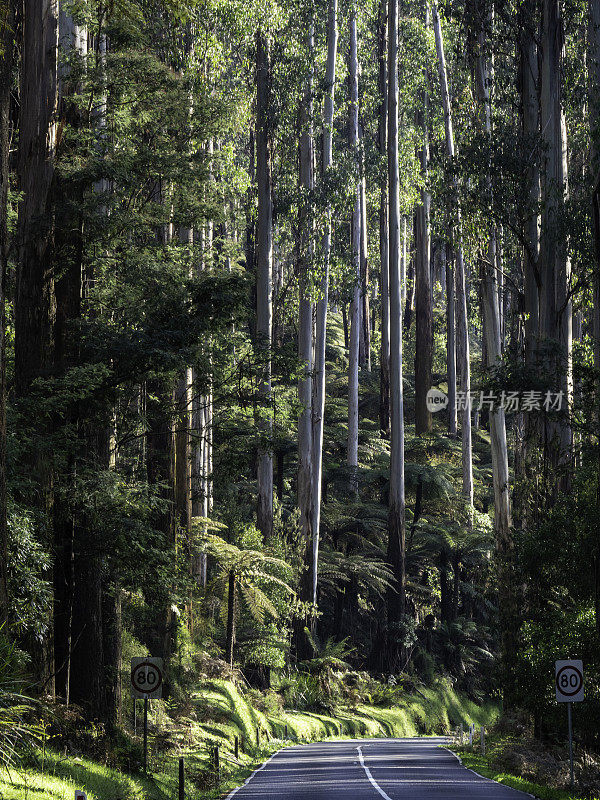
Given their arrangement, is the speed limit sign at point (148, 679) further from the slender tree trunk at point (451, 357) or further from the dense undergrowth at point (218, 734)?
the slender tree trunk at point (451, 357)

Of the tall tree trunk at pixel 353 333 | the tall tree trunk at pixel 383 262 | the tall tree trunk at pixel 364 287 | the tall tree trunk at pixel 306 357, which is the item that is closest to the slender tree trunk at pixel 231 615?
the tall tree trunk at pixel 306 357

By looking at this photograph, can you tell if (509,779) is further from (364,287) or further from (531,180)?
(364,287)

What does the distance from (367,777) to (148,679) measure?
5.16 metres

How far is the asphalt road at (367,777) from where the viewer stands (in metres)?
14.8

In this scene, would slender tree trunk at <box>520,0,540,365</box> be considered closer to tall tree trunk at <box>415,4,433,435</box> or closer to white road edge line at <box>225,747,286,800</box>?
white road edge line at <box>225,747,286,800</box>

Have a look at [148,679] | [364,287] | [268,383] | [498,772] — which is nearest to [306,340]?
[268,383]

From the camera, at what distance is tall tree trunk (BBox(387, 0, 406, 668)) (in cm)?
3378

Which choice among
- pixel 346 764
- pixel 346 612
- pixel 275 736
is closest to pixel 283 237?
pixel 346 612

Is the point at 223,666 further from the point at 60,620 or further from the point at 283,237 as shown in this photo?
the point at 283,237

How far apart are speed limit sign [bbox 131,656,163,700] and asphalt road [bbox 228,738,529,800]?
6.78ft

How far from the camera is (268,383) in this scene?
2658 cm

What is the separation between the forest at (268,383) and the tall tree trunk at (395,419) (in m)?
0.10

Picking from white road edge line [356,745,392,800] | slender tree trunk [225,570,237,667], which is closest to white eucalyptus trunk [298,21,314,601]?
slender tree trunk [225,570,237,667]

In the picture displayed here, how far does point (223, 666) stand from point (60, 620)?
1083 cm
